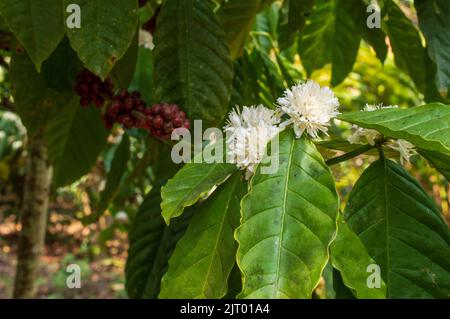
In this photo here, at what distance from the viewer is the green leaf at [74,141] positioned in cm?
135

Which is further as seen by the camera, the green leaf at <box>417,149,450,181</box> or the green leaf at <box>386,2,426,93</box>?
the green leaf at <box>386,2,426,93</box>

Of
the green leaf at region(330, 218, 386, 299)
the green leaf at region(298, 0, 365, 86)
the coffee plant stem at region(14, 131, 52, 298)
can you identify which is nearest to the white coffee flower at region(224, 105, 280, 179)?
the green leaf at region(330, 218, 386, 299)

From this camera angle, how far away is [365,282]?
2.06 ft

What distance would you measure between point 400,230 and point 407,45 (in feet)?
1.95

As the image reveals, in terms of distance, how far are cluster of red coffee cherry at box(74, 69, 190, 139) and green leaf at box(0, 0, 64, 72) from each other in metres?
0.14

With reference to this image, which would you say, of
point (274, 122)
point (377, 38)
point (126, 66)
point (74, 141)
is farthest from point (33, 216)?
point (274, 122)

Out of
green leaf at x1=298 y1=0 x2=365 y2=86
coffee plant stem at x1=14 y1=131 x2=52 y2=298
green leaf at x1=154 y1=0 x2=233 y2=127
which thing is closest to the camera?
green leaf at x1=154 y1=0 x2=233 y2=127

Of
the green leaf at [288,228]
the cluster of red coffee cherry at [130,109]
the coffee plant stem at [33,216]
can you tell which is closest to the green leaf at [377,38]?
the cluster of red coffee cherry at [130,109]

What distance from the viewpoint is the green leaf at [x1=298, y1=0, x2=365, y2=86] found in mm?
1261

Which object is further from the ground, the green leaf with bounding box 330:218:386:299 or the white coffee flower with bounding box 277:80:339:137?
the white coffee flower with bounding box 277:80:339:137

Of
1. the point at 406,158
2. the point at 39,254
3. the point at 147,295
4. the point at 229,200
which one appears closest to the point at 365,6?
the point at 406,158

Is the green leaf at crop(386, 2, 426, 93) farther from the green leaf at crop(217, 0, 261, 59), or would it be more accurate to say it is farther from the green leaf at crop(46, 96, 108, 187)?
the green leaf at crop(46, 96, 108, 187)

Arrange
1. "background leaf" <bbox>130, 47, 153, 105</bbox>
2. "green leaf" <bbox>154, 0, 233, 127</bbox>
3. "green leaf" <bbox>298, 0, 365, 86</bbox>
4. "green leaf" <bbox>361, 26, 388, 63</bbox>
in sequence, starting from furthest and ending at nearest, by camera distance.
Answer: "background leaf" <bbox>130, 47, 153, 105</bbox> → "green leaf" <bbox>298, 0, 365, 86</bbox> → "green leaf" <bbox>361, 26, 388, 63</bbox> → "green leaf" <bbox>154, 0, 233, 127</bbox>
